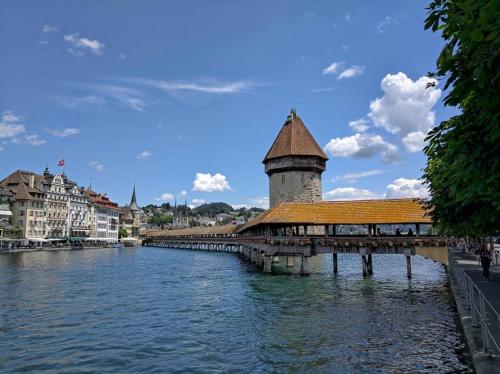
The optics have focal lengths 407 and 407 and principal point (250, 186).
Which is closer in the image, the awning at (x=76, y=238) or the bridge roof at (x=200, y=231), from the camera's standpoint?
the bridge roof at (x=200, y=231)

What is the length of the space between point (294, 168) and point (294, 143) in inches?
121

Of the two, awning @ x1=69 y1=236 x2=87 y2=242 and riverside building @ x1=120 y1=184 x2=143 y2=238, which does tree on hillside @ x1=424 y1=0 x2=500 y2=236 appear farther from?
→ riverside building @ x1=120 y1=184 x2=143 y2=238

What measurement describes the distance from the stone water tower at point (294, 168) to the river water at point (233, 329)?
2271 centimetres

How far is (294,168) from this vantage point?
149ft

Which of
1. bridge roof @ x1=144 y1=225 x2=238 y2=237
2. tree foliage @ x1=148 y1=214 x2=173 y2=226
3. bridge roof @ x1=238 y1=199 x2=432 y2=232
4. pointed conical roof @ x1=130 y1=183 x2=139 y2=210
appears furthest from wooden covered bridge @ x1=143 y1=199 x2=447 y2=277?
tree foliage @ x1=148 y1=214 x2=173 y2=226

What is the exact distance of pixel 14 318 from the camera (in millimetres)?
14406

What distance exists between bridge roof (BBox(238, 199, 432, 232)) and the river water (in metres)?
4.24

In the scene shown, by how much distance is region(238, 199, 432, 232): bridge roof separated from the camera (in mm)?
24641

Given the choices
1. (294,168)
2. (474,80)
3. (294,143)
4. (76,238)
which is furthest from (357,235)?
(76,238)

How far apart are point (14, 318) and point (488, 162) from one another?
50.8ft

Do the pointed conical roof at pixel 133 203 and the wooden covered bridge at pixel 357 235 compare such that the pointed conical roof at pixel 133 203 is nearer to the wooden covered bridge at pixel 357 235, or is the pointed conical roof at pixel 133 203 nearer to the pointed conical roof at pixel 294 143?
the pointed conical roof at pixel 294 143

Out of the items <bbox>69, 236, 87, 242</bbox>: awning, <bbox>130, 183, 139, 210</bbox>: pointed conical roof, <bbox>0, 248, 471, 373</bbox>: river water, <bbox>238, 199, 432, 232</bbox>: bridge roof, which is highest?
<bbox>130, 183, 139, 210</bbox>: pointed conical roof

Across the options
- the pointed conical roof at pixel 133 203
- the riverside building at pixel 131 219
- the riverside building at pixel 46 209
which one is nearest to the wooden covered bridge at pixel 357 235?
the riverside building at pixel 46 209

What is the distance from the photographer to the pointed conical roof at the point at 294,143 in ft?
151
